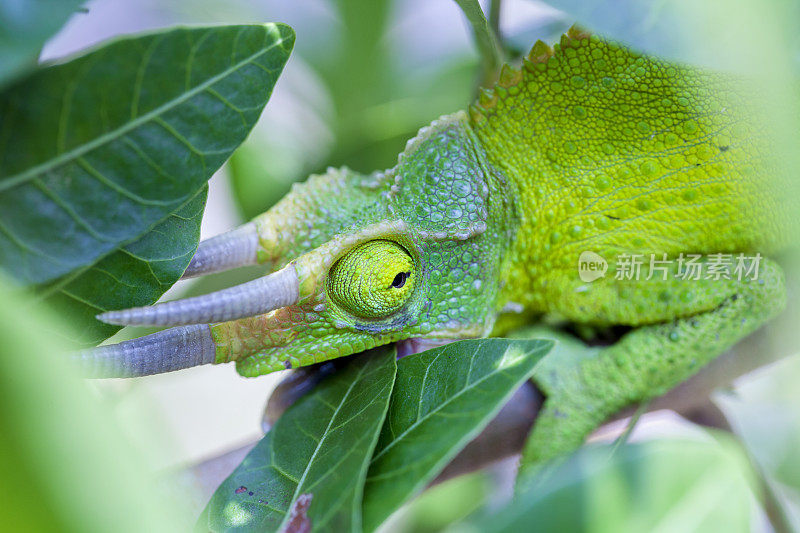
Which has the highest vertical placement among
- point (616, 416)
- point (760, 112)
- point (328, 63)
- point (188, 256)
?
point (328, 63)

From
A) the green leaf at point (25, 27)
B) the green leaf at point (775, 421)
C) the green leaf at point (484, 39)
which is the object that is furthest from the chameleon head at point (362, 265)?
the green leaf at point (775, 421)

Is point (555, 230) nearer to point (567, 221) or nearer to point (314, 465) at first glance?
point (567, 221)

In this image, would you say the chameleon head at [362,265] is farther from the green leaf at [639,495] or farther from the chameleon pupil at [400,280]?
the green leaf at [639,495]

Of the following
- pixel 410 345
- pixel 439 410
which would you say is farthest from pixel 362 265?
pixel 439 410

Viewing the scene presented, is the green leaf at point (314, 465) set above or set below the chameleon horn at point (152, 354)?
below

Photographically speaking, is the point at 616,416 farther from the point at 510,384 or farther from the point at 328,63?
the point at 328,63

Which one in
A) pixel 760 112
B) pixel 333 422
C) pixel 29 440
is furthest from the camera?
pixel 760 112

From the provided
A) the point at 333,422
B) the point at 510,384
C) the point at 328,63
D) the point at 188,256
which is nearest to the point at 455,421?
the point at 510,384
